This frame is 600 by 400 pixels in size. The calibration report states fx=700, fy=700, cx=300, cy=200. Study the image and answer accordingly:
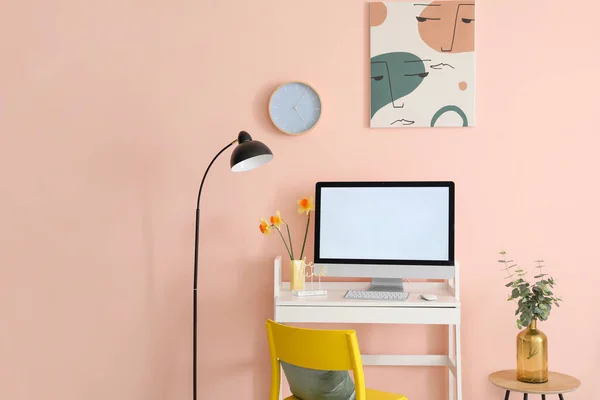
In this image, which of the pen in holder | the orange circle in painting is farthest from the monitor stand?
the orange circle in painting

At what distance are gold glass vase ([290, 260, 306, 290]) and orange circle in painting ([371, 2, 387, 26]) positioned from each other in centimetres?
115

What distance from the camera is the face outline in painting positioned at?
3186mm

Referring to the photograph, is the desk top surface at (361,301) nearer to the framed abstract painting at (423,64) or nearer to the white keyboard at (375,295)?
the white keyboard at (375,295)

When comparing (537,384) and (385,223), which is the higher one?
(385,223)

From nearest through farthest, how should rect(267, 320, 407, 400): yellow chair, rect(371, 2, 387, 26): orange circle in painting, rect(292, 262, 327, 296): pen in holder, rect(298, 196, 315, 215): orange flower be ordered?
rect(267, 320, 407, 400): yellow chair, rect(292, 262, 327, 296): pen in holder, rect(298, 196, 315, 215): orange flower, rect(371, 2, 387, 26): orange circle in painting

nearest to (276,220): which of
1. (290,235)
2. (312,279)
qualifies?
(290,235)

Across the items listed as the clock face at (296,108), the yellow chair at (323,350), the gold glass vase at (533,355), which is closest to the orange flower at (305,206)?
the clock face at (296,108)

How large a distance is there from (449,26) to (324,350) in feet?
5.48

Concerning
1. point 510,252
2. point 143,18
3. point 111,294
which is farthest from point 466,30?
point 111,294

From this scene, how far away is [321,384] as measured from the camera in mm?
2385

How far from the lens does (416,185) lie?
9.90ft

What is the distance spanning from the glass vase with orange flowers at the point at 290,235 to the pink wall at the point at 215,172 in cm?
7

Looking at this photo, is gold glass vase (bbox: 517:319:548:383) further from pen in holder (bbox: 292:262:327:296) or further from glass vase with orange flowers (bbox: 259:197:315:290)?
glass vase with orange flowers (bbox: 259:197:315:290)

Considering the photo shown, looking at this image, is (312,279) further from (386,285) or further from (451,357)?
(451,357)
